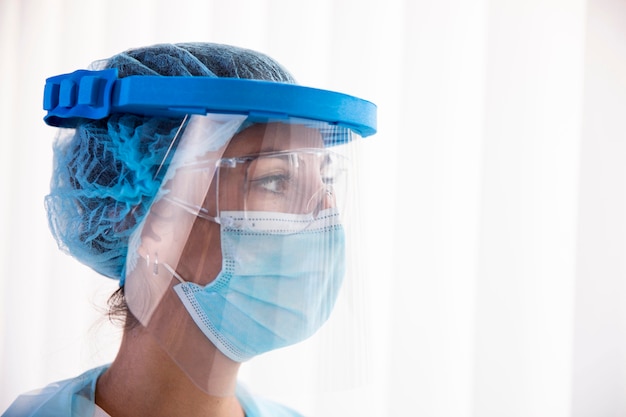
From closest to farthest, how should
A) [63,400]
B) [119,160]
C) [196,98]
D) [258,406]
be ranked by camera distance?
[196,98] → [119,160] → [63,400] → [258,406]

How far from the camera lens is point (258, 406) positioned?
1.43 meters

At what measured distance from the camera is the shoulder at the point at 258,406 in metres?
1.40

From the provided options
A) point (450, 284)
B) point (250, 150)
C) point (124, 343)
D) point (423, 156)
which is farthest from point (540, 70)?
point (124, 343)

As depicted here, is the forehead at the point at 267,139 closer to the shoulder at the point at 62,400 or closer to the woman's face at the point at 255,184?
the woman's face at the point at 255,184

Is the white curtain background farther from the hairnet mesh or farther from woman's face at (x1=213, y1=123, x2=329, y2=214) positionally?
woman's face at (x1=213, y1=123, x2=329, y2=214)

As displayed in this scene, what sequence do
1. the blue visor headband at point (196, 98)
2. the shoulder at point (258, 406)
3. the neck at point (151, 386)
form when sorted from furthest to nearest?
the shoulder at point (258, 406) < the neck at point (151, 386) < the blue visor headband at point (196, 98)

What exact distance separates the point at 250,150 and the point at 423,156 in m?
0.73

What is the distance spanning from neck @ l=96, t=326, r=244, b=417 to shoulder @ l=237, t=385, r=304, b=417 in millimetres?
199

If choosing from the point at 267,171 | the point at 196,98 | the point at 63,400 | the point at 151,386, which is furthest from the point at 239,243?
the point at 63,400

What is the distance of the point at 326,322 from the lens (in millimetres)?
1109

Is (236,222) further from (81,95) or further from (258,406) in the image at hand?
(258,406)

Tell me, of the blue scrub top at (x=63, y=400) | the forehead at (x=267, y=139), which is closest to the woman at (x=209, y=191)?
the forehead at (x=267, y=139)

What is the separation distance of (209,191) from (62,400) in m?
0.57

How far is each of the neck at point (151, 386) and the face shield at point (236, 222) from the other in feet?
0.21
